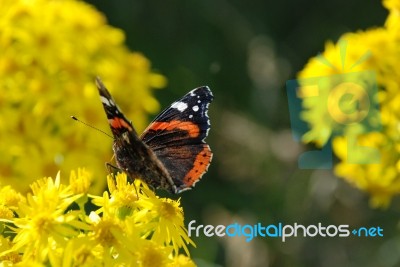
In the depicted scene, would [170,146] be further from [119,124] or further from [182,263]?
[182,263]

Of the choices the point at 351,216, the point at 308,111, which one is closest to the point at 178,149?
the point at 308,111

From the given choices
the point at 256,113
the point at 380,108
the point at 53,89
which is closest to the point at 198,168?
the point at 380,108

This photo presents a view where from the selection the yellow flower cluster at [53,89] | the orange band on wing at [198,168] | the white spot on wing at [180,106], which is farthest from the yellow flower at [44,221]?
the yellow flower cluster at [53,89]

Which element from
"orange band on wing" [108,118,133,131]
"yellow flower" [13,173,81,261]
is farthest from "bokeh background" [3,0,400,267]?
"yellow flower" [13,173,81,261]

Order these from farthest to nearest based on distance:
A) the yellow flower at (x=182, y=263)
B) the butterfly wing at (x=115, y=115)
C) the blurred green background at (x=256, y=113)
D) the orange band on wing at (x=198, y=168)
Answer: the blurred green background at (x=256, y=113), the orange band on wing at (x=198, y=168), the butterfly wing at (x=115, y=115), the yellow flower at (x=182, y=263)

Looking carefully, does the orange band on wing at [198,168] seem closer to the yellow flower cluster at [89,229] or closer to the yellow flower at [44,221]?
the yellow flower cluster at [89,229]

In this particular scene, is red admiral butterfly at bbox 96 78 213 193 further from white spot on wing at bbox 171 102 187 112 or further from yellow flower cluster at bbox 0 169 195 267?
yellow flower cluster at bbox 0 169 195 267

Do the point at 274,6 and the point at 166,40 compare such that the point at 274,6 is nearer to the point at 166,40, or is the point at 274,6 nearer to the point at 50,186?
the point at 166,40
